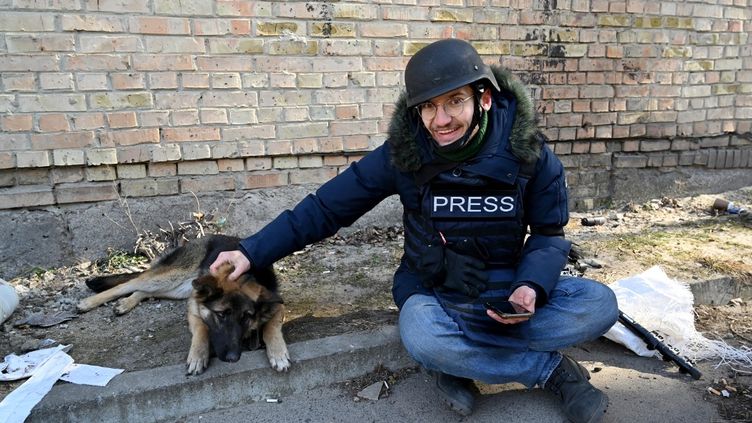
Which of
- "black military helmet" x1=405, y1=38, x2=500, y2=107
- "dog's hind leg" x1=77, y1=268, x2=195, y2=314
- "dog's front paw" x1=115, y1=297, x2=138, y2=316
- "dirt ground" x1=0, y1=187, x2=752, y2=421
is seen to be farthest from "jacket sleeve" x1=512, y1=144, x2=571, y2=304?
"dog's front paw" x1=115, y1=297, x2=138, y2=316

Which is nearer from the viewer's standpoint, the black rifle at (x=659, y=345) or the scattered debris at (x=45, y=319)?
the black rifle at (x=659, y=345)

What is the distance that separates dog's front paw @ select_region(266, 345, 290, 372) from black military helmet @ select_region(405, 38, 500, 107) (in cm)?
149

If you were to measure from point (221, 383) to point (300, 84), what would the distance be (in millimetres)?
2654

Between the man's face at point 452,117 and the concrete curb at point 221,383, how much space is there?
4.22ft

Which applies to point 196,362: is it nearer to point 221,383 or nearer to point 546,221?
point 221,383

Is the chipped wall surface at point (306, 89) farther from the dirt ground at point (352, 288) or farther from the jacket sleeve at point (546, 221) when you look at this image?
the jacket sleeve at point (546, 221)

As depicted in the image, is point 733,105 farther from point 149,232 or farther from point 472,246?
point 149,232

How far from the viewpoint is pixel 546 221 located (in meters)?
2.71

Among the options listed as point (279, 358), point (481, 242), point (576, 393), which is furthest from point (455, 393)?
point (279, 358)

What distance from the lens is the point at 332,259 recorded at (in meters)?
4.50

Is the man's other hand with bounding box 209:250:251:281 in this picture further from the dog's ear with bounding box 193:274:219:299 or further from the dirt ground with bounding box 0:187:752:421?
the dirt ground with bounding box 0:187:752:421

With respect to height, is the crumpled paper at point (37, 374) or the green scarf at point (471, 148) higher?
the green scarf at point (471, 148)

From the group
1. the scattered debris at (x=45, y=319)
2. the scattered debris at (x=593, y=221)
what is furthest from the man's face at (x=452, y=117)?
the scattered debris at (x=593, y=221)

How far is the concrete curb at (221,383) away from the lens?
2.59m
